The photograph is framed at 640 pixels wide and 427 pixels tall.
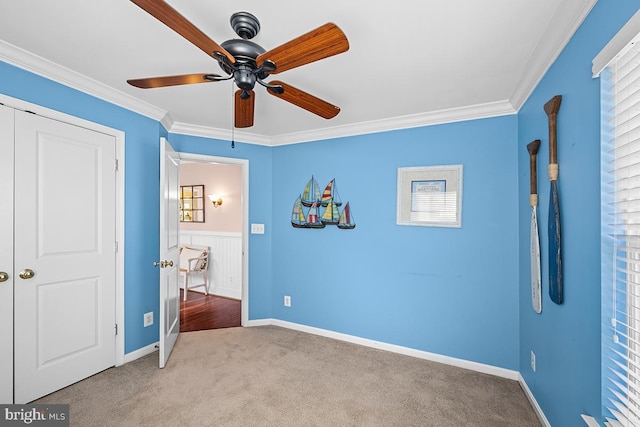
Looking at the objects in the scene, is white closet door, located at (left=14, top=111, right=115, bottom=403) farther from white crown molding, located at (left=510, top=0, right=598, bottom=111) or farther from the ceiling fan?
white crown molding, located at (left=510, top=0, right=598, bottom=111)

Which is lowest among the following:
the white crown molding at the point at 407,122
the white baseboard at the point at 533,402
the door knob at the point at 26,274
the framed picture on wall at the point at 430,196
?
the white baseboard at the point at 533,402

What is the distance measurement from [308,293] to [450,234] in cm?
171

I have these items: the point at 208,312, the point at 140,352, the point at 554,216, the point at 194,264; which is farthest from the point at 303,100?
the point at 194,264

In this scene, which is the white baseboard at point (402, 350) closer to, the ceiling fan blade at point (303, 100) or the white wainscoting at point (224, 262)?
the white wainscoting at point (224, 262)

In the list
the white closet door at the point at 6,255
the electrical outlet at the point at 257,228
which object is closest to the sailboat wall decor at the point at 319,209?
→ the electrical outlet at the point at 257,228

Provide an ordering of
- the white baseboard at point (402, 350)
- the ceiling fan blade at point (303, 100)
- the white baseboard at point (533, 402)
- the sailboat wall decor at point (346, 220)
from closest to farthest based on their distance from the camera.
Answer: the ceiling fan blade at point (303, 100) → the white baseboard at point (533, 402) → the white baseboard at point (402, 350) → the sailboat wall decor at point (346, 220)

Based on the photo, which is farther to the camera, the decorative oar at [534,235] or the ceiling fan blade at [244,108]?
the decorative oar at [534,235]

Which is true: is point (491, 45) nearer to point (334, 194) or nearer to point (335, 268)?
point (334, 194)

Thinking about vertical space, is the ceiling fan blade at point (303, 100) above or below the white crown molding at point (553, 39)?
below

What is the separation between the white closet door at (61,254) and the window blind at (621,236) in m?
3.18

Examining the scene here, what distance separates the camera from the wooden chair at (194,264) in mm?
4914

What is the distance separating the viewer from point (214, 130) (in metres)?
3.46

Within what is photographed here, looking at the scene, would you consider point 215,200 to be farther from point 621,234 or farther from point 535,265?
point 621,234

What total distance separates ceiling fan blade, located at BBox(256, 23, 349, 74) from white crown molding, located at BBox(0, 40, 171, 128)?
1735 mm
